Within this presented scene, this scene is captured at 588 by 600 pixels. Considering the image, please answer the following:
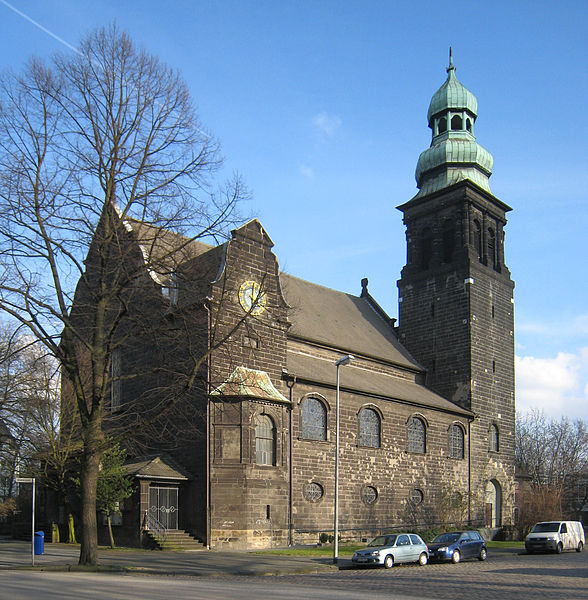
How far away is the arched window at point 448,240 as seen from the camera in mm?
47531

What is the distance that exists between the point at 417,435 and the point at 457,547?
547 inches

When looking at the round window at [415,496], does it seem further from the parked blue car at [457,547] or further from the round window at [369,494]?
the parked blue car at [457,547]

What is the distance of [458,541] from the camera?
27062mm

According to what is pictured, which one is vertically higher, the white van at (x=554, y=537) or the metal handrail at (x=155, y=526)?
the metal handrail at (x=155, y=526)

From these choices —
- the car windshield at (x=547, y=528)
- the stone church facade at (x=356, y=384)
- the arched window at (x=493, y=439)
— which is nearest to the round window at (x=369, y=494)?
the stone church facade at (x=356, y=384)

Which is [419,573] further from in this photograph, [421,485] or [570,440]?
[570,440]

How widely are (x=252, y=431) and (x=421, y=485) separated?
1397cm

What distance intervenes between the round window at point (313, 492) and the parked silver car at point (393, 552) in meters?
7.83

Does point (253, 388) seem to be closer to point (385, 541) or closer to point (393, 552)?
point (385, 541)

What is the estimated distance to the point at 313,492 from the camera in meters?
33.6

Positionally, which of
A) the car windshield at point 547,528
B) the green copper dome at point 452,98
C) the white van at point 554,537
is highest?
the green copper dome at point 452,98

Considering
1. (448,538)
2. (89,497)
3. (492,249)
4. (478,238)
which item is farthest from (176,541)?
(492,249)

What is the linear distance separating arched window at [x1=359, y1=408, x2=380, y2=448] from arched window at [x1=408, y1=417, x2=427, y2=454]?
2.90 meters

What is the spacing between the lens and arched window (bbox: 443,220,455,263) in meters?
47.5
